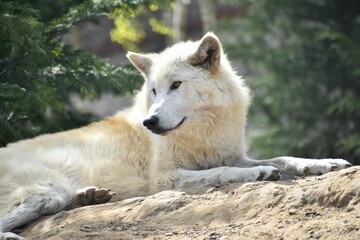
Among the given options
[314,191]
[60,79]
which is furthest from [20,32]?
[314,191]

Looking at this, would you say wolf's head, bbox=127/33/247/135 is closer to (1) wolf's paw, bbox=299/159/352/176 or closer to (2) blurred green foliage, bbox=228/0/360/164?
(1) wolf's paw, bbox=299/159/352/176

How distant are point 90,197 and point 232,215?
1.41 meters

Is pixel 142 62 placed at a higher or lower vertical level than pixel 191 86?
higher

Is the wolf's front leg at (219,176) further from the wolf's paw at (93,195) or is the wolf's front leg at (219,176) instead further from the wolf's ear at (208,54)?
the wolf's ear at (208,54)

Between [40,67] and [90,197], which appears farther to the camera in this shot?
[40,67]

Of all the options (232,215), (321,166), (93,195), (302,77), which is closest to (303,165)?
(321,166)

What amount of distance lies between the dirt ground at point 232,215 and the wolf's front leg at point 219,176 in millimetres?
184

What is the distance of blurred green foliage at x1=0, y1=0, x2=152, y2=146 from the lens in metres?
7.13

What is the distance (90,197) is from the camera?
6.48m

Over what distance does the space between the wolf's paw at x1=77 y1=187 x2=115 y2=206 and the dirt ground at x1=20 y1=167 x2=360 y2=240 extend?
10.5 inches

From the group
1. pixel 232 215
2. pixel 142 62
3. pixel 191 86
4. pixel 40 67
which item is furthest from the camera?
pixel 40 67

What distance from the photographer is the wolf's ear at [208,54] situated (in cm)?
670

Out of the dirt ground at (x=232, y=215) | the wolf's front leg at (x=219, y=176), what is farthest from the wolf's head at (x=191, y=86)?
the dirt ground at (x=232, y=215)

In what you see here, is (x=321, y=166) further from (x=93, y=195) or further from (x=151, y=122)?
(x=93, y=195)
